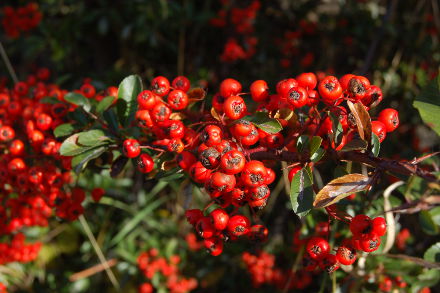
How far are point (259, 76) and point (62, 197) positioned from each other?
9.23 feet

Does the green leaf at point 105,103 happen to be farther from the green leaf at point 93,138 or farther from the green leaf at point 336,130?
the green leaf at point 336,130

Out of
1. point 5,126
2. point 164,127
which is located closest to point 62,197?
point 5,126

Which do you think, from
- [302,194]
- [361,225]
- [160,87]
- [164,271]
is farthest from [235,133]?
[164,271]

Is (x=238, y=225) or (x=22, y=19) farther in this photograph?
(x=22, y=19)

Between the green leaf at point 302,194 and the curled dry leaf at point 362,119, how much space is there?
Result: 9.6 inches

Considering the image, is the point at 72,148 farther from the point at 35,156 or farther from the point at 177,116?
the point at 177,116

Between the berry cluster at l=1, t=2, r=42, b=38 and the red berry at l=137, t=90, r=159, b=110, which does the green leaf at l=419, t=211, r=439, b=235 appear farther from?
the berry cluster at l=1, t=2, r=42, b=38

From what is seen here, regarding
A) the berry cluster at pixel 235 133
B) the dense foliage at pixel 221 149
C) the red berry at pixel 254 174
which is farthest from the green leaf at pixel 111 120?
the red berry at pixel 254 174

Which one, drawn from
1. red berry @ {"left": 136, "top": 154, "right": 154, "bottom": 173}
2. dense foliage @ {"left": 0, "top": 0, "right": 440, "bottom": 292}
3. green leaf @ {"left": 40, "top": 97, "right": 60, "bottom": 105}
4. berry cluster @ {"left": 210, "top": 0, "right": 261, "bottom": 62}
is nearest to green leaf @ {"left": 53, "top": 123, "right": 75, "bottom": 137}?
dense foliage @ {"left": 0, "top": 0, "right": 440, "bottom": 292}

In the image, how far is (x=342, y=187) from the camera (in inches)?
49.2

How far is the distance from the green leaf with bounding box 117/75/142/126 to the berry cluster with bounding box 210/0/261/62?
1.99 metres

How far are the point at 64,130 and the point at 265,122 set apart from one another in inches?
40.4

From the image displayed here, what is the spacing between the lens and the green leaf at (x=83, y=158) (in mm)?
1615

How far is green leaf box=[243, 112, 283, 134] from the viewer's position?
1.32 metres
